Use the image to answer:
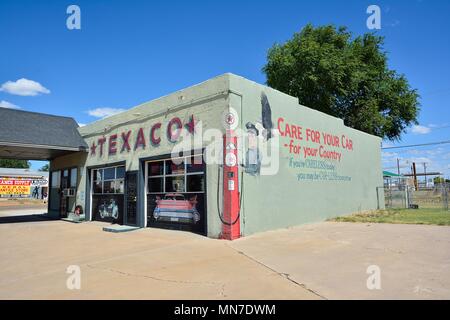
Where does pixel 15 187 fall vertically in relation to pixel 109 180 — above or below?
below

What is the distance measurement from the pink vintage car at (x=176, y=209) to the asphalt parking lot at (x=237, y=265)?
941 millimetres

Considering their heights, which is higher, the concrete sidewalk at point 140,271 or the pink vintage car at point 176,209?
the pink vintage car at point 176,209

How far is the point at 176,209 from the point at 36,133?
9634 mm

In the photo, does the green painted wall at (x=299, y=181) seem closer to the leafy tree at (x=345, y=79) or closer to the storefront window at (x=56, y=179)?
the leafy tree at (x=345, y=79)

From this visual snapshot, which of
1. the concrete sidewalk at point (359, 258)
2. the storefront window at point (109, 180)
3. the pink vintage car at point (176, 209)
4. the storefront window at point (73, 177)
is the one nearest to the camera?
the concrete sidewalk at point (359, 258)

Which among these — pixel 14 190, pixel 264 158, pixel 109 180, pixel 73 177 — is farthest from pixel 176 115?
pixel 14 190

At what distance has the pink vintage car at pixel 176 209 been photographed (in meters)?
11.7

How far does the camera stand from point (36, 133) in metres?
17.2

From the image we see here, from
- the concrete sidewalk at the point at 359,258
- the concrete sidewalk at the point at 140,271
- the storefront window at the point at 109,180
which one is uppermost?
the storefront window at the point at 109,180

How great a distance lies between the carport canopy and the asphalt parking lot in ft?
21.5

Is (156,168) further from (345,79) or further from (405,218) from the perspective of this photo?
(345,79)

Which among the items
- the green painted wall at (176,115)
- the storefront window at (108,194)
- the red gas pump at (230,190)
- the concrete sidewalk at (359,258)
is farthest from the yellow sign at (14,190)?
the concrete sidewalk at (359,258)
